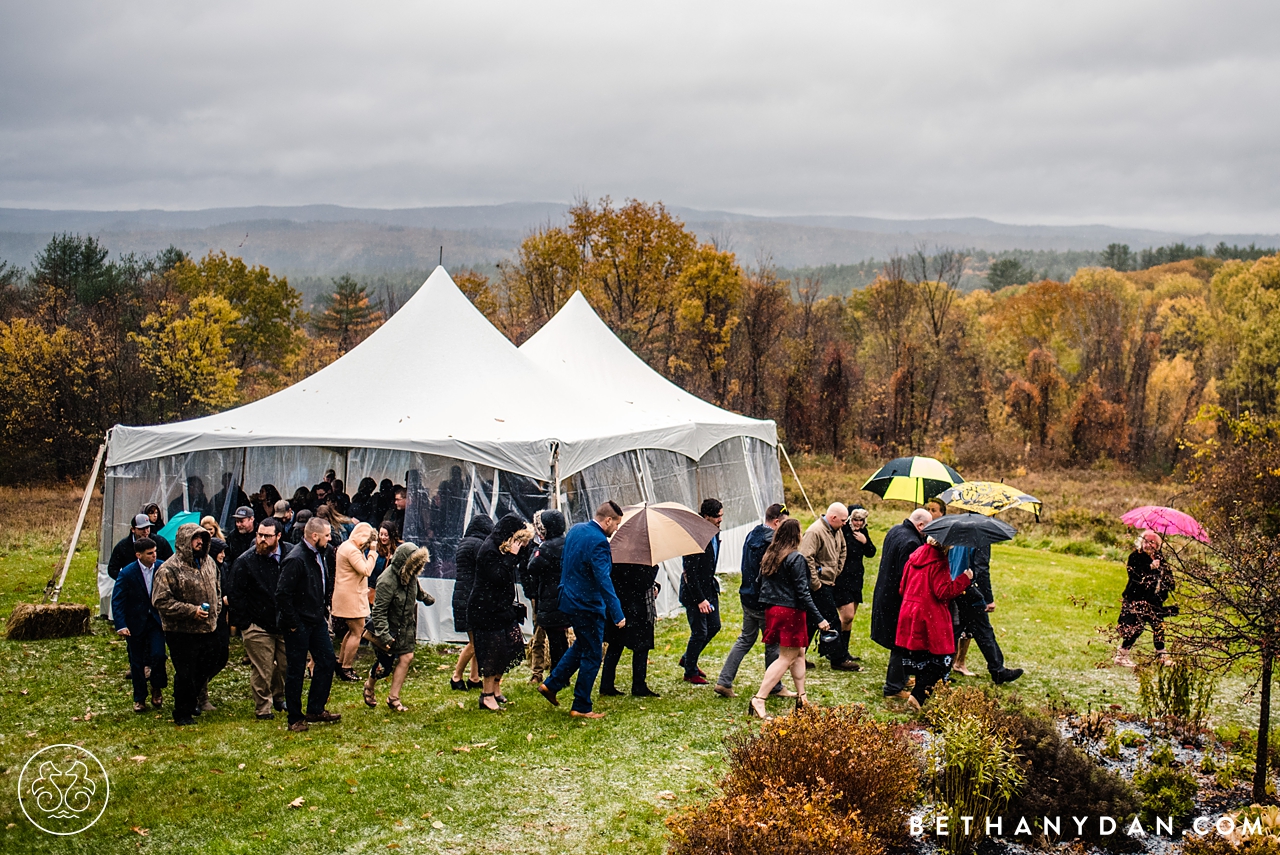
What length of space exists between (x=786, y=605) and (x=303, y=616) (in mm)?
3687

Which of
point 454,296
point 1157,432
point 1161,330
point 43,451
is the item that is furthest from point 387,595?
point 1161,330

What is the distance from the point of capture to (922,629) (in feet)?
23.0

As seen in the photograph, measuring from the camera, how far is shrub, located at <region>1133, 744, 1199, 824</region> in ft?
17.7

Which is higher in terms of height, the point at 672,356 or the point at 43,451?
the point at 672,356

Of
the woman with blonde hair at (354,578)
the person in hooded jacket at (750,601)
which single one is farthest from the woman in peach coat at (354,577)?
the person in hooded jacket at (750,601)

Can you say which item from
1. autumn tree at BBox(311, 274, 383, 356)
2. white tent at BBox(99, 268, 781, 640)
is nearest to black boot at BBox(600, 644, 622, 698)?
white tent at BBox(99, 268, 781, 640)

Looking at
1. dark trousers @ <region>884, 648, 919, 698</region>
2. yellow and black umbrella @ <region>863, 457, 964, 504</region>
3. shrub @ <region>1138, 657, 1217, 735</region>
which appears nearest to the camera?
shrub @ <region>1138, 657, 1217, 735</region>

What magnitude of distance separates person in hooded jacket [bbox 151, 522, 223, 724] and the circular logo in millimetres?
859

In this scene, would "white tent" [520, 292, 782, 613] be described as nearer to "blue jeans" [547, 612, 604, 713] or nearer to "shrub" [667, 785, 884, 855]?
"blue jeans" [547, 612, 604, 713]

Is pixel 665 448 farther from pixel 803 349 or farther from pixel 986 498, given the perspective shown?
pixel 803 349

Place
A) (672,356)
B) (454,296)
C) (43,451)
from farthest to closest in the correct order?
(672,356), (43,451), (454,296)

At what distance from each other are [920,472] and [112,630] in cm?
945

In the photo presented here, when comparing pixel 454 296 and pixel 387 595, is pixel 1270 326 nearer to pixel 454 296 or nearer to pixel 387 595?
A: pixel 454 296

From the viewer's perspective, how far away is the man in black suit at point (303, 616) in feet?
21.6
